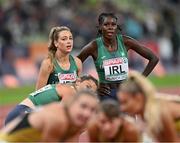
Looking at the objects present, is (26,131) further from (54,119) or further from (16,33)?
(16,33)

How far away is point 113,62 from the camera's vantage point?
1077 centimetres

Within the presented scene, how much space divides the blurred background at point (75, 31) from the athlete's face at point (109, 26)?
27.8ft

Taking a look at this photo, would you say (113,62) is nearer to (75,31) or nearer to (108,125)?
(108,125)

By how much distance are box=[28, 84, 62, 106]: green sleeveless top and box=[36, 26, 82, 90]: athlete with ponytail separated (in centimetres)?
73

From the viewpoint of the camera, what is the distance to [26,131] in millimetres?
8172

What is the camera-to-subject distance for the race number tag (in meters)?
10.8

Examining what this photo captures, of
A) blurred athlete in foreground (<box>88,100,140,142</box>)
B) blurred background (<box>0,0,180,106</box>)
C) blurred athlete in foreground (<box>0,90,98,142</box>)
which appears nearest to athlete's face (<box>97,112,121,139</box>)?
blurred athlete in foreground (<box>88,100,140,142</box>)

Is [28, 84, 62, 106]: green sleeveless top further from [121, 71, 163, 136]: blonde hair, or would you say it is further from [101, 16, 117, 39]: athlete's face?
[121, 71, 163, 136]: blonde hair

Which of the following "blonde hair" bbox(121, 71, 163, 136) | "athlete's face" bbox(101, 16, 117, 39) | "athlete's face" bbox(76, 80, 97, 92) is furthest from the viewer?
"athlete's face" bbox(101, 16, 117, 39)

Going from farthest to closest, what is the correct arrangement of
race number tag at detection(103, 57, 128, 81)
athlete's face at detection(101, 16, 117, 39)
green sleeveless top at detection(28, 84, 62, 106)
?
race number tag at detection(103, 57, 128, 81) → athlete's face at detection(101, 16, 117, 39) → green sleeveless top at detection(28, 84, 62, 106)

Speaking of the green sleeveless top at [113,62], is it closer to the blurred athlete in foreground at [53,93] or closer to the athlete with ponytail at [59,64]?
the athlete with ponytail at [59,64]

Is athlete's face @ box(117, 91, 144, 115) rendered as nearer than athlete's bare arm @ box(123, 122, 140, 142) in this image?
Yes

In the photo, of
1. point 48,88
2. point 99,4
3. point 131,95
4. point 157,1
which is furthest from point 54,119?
point 157,1

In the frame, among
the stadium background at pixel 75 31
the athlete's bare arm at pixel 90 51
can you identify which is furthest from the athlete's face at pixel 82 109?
the stadium background at pixel 75 31
